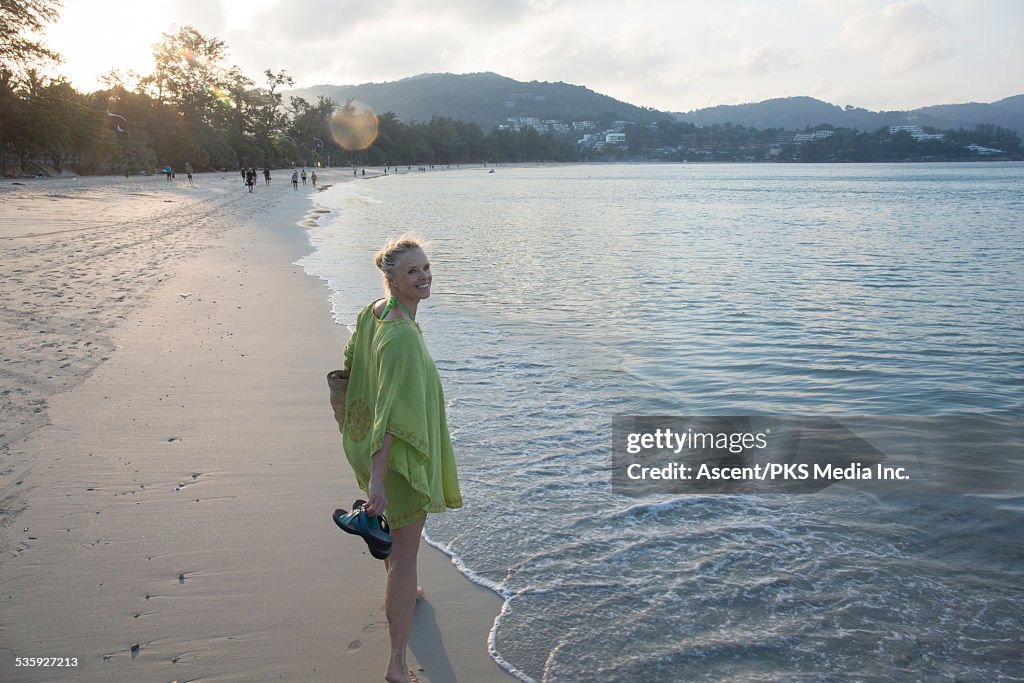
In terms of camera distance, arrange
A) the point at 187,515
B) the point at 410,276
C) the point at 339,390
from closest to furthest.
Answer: the point at 410,276
the point at 339,390
the point at 187,515

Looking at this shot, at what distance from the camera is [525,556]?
13.4 ft

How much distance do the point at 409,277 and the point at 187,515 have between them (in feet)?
7.96

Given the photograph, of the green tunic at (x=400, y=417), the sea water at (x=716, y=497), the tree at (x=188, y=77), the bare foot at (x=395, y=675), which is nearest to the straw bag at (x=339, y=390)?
the green tunic at (x=400, y=417)

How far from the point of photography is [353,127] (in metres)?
150

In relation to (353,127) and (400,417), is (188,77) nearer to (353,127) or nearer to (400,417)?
(353,127)

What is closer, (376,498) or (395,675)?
(376,498)

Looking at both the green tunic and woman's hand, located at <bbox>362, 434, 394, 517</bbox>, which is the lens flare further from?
woman's hand, located at <bbox>362, 434, 394, 517</bbox>

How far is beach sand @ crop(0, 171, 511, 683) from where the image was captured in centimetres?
310

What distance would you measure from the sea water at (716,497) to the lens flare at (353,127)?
440ft

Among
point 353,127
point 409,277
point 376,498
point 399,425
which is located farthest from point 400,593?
point 353,127

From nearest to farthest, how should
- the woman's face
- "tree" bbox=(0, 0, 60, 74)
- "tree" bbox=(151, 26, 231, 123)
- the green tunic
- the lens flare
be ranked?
1. the green tunic
2. the woman's face
3. "tree" bbox=(0, 0, 60, 74)
4. "tree" bbox=(151, 26, 231, 123)
5. the lens flare

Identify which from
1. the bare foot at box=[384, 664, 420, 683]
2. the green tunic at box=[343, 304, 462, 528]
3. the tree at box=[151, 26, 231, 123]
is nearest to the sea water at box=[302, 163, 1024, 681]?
the bare foot at box=[384, 664, 420, 683]

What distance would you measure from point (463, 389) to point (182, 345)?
3.38 m

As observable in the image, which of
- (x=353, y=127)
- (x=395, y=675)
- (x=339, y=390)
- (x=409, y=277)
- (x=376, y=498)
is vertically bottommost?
(x=395, y=675)
